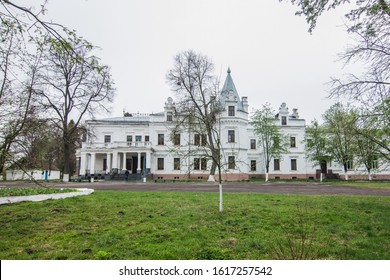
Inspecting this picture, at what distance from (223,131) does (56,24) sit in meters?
35.6

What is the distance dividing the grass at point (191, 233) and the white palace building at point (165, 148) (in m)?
29.4

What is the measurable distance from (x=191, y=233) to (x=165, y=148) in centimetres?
3564

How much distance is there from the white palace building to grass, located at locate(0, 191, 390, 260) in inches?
1156

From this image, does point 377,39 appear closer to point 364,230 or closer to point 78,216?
point 364,230

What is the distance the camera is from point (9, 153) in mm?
6402

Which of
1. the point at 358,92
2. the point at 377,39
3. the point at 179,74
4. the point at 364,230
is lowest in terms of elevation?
the point at 364,230

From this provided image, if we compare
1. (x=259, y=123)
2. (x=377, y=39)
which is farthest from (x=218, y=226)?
(x=259, y=123)

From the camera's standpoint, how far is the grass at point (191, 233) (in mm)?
4516

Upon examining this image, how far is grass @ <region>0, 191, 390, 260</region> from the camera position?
4.52 m

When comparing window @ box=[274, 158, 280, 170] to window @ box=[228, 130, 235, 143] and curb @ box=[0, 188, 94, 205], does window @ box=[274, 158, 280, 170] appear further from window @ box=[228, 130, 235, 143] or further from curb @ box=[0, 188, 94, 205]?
curb @ box=[0, 188, 94, 205]

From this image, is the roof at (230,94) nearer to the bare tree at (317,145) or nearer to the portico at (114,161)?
Answer: the bare tree at (317,145)

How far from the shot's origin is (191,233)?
577 centimetres

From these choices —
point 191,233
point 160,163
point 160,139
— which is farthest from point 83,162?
point 191,233

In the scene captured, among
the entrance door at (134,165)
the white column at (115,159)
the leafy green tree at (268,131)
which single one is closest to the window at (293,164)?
the leafy green tree at (268,131)
